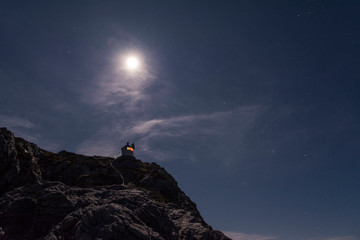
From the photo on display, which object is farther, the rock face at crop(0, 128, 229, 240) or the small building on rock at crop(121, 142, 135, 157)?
the small building on rock at crop(121, 142, 135, 157)

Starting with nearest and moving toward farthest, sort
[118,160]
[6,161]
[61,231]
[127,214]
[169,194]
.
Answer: [61,231]
[127,214]
[6,161]
[169,194]
[118,160]

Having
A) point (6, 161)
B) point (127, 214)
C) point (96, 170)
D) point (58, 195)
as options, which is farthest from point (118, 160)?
point (127, 214)

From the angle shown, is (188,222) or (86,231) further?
(188,222)

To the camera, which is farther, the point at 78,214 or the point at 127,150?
the point at 127,150

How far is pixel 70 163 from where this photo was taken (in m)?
69.9

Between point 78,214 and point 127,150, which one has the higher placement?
point 127,150

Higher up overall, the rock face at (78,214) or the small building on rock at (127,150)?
the small building on rock at (127,150)

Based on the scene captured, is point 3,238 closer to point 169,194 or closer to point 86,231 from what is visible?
point 86,231

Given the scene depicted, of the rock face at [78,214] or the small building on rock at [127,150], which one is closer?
the rock face at [78,214]

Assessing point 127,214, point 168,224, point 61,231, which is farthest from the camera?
point 168,224

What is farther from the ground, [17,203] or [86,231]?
[17,203]

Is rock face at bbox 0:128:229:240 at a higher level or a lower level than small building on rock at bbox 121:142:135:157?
lower

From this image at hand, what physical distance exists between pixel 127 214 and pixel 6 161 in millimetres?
38669

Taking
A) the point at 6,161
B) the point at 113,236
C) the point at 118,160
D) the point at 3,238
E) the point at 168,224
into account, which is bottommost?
the point at 3,238
